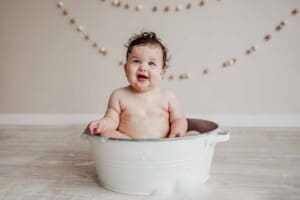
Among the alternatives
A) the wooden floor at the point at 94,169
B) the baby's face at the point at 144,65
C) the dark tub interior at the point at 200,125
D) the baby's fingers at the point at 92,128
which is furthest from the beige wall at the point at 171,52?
the baby's fingers at the point at 92,128

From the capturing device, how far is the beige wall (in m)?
1.60

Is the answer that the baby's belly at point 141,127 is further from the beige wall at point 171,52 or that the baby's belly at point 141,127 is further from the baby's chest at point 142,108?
the beige wall at point 171,52

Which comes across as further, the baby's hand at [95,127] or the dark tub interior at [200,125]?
the dark tub interior at [200,125]

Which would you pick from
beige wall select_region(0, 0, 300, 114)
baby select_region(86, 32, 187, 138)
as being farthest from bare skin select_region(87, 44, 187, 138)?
beige wall select_region(0, 0, 300, 114)

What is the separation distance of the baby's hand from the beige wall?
0.93 meters

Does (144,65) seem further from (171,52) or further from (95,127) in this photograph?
(171,52)

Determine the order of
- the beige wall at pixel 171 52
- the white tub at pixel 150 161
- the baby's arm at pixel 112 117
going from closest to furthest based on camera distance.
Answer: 1. the white tub at pixel 150 161
2. the baby's arm at pixel 112 117
3. the beige wall at pixel 171 52

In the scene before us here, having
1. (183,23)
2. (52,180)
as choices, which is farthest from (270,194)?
(183,23)

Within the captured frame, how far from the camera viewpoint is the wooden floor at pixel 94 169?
0.73 meters

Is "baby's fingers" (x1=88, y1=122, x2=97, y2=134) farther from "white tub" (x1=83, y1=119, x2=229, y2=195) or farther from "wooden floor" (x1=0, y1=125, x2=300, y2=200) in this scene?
"wooden floor" (x1=0, y1=125, x2=300, y2=200)

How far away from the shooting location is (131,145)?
682 millimetres

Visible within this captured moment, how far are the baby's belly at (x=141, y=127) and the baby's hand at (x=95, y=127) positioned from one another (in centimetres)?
7

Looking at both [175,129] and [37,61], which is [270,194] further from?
[37,61]

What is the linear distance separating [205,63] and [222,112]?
0.24m
